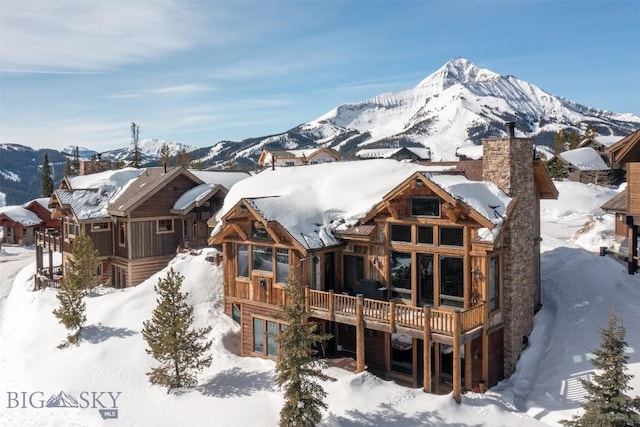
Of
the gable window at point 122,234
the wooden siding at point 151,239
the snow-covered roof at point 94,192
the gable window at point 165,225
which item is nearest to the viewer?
the wooden siding at point 151,239

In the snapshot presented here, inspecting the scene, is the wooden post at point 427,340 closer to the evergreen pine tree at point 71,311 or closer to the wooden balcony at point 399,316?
the wooden balcony at point 399,316

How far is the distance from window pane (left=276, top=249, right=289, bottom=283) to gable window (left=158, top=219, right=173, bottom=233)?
46.4 ft

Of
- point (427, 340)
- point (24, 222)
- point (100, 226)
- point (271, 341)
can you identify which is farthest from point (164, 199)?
point (24, 222)

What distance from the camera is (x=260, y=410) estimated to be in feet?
50.6

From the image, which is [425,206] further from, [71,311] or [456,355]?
[71,311]

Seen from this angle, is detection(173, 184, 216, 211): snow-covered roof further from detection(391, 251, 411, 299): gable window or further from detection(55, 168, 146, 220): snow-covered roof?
detection(391, 251, 411, 299): gable window

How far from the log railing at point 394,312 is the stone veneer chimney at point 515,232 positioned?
203cm

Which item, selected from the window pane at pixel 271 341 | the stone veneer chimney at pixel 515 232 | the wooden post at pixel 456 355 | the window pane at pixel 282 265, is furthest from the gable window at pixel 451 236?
the window pane at pixel 271 341

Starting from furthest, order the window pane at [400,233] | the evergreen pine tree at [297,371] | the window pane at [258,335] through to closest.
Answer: the window pane at [258,335], the window pane at [400,233], the evergreen pine tree at [297,371]

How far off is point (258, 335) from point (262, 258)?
9.57 feet

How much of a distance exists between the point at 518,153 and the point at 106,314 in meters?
18.3

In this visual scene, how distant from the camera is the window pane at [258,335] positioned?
63.2 feet

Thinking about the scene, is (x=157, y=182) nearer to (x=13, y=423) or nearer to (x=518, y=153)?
(x=13, y=423)

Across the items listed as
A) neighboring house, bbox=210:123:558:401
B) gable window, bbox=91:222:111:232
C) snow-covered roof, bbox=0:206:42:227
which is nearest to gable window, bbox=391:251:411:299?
neighboring house, bbox=210:123:558:401
